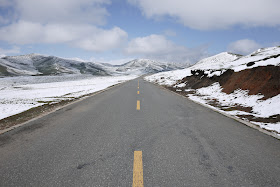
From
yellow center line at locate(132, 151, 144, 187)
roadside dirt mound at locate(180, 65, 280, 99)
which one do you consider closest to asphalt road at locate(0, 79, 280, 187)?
yellow center line at locate(132, 151, 144, 187)

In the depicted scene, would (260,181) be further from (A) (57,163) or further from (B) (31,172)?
(B) (31,172)

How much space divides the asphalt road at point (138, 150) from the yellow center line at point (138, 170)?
7cm

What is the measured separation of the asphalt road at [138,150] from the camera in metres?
2.73

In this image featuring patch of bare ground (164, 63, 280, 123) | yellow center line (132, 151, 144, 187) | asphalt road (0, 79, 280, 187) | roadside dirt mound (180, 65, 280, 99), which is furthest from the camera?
roadside dirt mound (180, 65, 280, 99)

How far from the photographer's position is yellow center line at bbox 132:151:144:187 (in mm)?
2591

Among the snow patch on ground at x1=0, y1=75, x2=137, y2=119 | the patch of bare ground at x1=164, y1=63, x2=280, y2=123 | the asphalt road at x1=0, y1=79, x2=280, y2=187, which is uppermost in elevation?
the patch of bare ground at x1=164, y1=63, x2=280, y2=123

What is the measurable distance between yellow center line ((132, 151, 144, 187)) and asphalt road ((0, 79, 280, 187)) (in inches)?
2.8

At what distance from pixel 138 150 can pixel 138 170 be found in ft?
2.43

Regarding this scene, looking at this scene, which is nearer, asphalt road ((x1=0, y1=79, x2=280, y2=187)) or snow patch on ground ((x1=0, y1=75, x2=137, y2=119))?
asphalt road ((x1=0, y1=79, x2=280, y2=187))

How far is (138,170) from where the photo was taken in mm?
2914

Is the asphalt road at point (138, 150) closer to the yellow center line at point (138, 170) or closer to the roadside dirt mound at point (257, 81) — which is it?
the yellow center line at point (138, 170)

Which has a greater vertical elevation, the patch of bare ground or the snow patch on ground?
the patch of bare ground

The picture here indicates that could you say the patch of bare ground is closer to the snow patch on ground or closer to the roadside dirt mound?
the roadside dirt mound

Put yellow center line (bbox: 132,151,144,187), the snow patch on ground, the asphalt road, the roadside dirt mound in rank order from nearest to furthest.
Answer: yellow center line (bbox: 132,151,144,187), the asphalt road, the snow patch on ground, the roadside dirt mound
